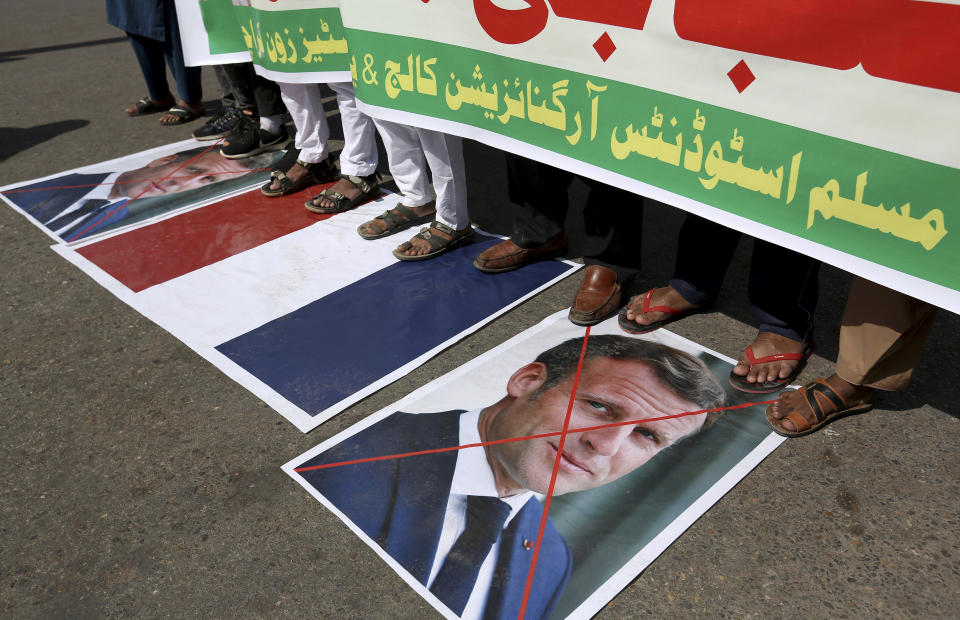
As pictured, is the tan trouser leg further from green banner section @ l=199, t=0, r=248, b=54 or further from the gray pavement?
green banner section @ l=199, t=0, r=248, b=54

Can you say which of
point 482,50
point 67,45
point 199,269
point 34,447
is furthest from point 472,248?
point 67,45

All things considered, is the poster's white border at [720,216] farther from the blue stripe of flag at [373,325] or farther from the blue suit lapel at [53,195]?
the blue suit lapel at [53,195]

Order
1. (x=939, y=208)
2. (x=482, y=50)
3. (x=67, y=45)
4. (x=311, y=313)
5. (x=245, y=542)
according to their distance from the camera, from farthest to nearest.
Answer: (x=67, y=45) < (x=311, y=313) < (x=482, y=50) < (x=245, y=542) < (x=939, y=208)

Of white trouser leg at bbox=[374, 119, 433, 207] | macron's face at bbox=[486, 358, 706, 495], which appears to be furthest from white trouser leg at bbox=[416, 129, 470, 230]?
macron's face at bbox=[486, 358, 706, 495]

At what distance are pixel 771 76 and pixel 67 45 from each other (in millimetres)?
7508

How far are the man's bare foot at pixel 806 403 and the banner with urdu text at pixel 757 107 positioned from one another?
45cm

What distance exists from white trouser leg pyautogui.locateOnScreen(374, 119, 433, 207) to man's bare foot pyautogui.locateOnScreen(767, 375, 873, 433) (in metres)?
1.71

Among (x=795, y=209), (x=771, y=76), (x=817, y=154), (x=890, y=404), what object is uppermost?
(x=771, y=76)

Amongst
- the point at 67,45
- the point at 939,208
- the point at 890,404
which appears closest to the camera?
the point at 939,208

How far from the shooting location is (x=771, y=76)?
163 centimetres

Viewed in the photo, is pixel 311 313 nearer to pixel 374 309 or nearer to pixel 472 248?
pixel 374 309

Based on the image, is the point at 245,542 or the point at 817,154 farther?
the point at 245,542

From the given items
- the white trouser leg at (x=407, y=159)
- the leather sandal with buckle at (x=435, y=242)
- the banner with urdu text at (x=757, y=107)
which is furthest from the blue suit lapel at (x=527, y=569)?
the white trouser leg at (x=407, y=159)

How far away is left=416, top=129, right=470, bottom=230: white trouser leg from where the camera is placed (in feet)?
9.09
